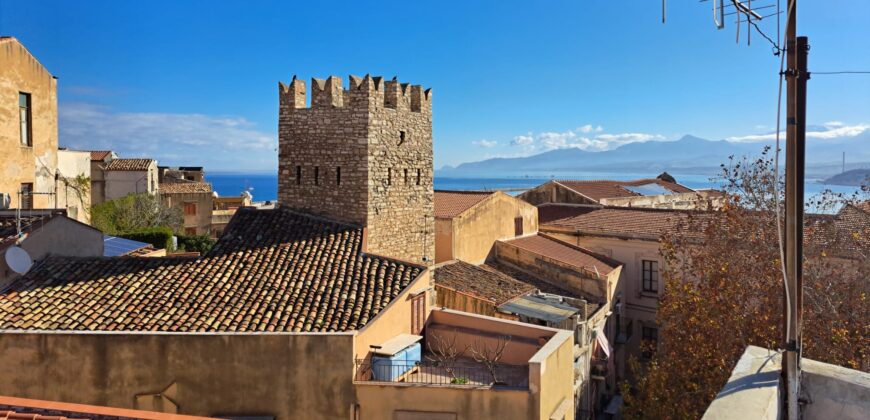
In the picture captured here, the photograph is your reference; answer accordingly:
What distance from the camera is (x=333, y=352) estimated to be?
11094 mm

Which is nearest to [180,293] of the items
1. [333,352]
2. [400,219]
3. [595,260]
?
[333,352]

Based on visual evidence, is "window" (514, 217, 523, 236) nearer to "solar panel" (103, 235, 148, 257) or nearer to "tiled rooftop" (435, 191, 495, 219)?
"tiled rooftop" (435, 191, 495, 219)

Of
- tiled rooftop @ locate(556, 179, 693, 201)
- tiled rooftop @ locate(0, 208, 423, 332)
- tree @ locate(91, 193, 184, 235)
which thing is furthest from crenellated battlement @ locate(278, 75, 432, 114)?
tree @ locate(91, 193, 184, 235)

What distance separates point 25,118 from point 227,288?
10.0 m

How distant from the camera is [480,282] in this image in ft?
65.6

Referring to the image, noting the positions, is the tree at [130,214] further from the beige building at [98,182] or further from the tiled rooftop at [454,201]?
the tiled rooftop at [454,201]

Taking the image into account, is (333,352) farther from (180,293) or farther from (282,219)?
(282,219)

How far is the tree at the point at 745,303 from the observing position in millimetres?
12555

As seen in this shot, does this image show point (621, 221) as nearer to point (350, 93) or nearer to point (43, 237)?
point (350, 93)

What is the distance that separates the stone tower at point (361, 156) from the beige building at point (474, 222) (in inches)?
177

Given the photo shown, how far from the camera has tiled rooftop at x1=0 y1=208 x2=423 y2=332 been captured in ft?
37.1

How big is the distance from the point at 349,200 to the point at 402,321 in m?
4.16

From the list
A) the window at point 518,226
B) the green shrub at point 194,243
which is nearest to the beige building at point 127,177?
the green shrub at point 194,243

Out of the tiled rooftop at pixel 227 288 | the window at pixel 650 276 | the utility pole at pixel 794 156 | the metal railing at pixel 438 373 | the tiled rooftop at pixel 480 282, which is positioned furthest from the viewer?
the window at pixel 650 276
